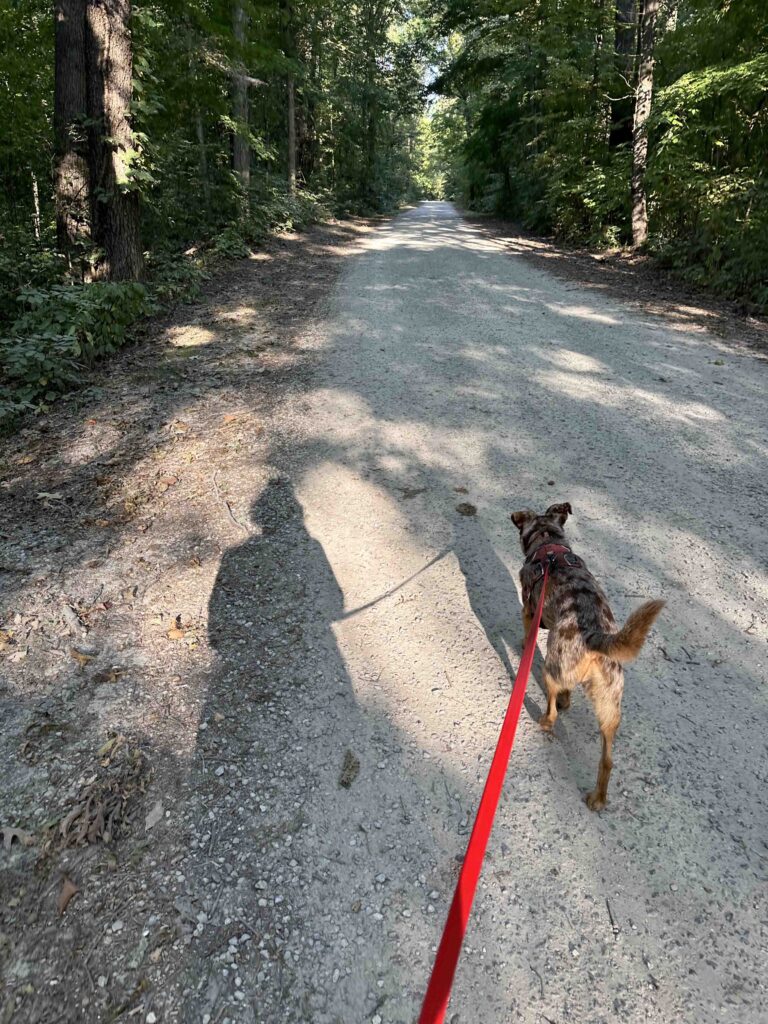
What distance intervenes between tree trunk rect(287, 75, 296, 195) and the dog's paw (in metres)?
22.9

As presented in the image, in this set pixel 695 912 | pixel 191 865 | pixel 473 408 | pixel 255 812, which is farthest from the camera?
pixel 473 408

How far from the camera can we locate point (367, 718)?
8.77 ft

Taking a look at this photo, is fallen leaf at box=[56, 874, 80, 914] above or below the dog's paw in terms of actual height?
below

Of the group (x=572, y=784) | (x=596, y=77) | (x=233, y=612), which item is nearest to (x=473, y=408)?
(x=233, y=612)

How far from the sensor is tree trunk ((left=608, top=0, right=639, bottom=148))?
1526 cm

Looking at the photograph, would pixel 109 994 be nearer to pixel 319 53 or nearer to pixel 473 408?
pixel 473 408

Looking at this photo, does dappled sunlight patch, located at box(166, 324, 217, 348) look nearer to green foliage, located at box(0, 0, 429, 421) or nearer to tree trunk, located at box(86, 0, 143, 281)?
green foliage, located at box(0, 0, 429, 421)

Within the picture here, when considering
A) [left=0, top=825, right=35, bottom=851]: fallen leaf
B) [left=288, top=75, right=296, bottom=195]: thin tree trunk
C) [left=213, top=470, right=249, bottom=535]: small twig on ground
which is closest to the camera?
[left=0, top=825, right=35, bottom=851]: fallen leaf

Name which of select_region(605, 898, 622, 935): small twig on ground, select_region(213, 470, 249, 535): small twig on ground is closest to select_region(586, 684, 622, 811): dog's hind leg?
select_region(605, 898, 622, 935): small twig on ground

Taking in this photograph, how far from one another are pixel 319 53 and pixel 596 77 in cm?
1067

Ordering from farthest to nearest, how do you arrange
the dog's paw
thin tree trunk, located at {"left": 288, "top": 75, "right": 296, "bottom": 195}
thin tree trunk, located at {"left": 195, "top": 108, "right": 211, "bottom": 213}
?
thin tree trunk, located at {"left": 288, "top": 75, "right": 296, "bottom": 195} < thin tree trunk, located at {"left": 195, "top": 108, "right": 211, "bottom": 213} < the dog's paw

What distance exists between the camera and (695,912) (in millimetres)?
1938

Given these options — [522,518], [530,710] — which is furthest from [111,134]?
[530,710]

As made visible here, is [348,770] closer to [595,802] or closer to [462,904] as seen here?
[595,802]
